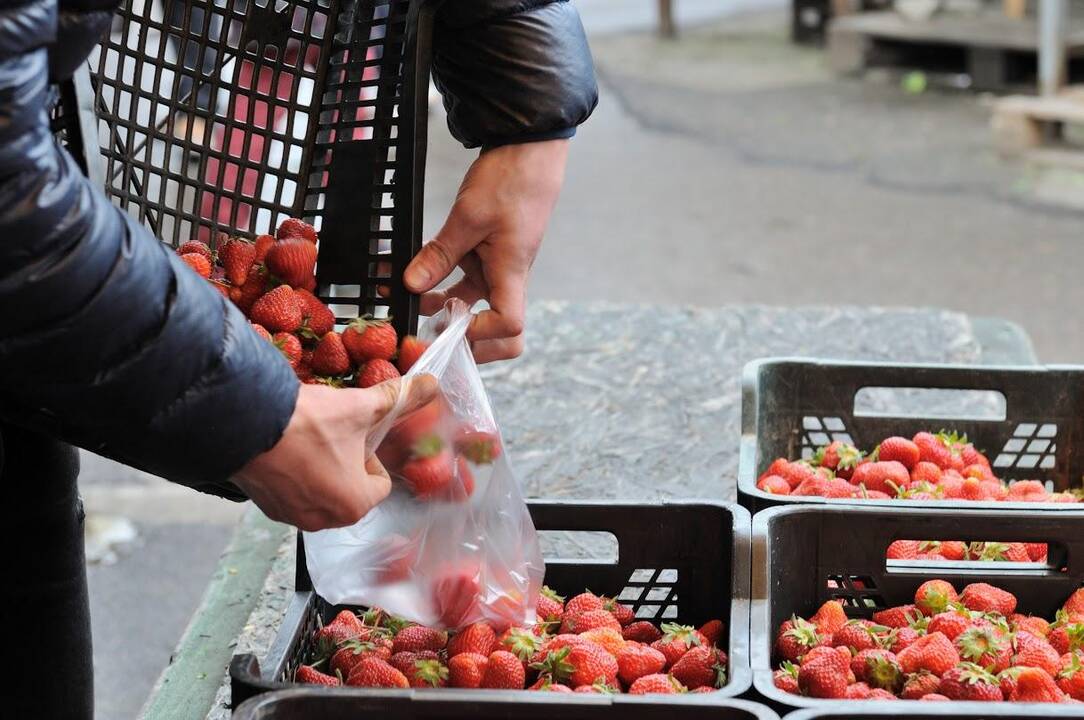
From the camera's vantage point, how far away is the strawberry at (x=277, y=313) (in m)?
1.55

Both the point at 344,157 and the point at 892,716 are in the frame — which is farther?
the point at 344,157

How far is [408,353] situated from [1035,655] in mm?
795

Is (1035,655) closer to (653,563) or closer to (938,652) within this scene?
(938,652)

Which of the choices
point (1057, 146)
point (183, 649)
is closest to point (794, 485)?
point (183, 649)

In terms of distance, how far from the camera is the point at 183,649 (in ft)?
6.27

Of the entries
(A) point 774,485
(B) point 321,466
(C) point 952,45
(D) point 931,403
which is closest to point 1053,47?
(C) point 952,45

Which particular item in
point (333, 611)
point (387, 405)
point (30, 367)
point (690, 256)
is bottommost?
point (690, 256)

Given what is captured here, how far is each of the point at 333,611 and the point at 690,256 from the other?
4.03 m

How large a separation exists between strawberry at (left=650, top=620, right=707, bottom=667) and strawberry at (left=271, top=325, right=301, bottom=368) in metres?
0.54

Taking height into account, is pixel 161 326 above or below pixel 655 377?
above

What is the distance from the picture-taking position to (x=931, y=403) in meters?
2.61

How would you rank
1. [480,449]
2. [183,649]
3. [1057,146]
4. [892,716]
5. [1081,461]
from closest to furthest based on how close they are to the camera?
[892,716] → [480,449] → [183,649] → [1081,461] → [1057,146]

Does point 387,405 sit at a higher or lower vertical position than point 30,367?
lower

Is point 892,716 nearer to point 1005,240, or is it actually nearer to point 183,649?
point 183,649
